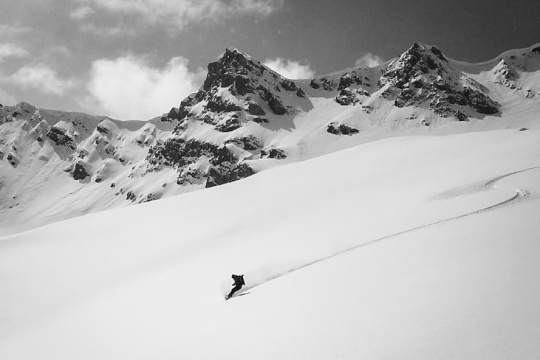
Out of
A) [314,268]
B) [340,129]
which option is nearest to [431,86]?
[340,129]

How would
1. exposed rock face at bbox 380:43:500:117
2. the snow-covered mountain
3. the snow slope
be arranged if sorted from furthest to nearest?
exposed rock face at bbox 380:43:500:117 → the snow-covered mountain → the snow slope

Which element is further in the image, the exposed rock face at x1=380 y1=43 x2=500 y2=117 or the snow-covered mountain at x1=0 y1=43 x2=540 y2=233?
the exposed rock face at x1=380 y1=43 x2=500 y2=117

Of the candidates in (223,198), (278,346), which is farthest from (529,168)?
(223,198)

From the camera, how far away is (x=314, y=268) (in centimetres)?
1014

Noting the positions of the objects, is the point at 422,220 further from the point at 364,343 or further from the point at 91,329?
the point at 91,329

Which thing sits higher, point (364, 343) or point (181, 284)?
point (181, 284)

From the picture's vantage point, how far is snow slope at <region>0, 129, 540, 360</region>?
17.4ft

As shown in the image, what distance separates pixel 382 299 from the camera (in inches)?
252

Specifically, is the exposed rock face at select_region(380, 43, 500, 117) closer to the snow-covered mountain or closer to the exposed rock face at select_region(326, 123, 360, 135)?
the snow-covered mountain

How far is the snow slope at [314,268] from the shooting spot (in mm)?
5309

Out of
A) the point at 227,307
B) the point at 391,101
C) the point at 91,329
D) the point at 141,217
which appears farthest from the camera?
the point at 391,101

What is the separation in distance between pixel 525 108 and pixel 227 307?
196 m

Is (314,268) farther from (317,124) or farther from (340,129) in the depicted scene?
(317,124)

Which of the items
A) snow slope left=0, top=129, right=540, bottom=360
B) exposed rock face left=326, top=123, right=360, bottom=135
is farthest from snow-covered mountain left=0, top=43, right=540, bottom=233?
snow slope left=0, top=129, right=540, bottom=360
